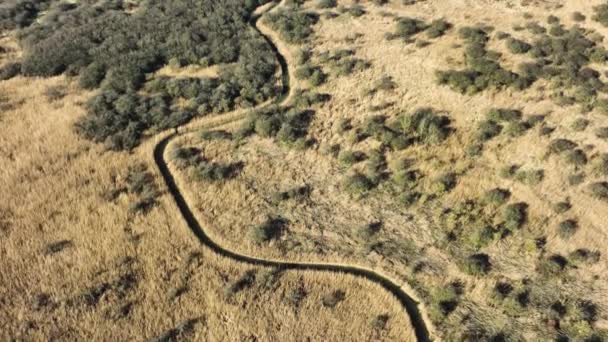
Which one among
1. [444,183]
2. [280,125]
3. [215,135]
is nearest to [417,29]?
[280,125]

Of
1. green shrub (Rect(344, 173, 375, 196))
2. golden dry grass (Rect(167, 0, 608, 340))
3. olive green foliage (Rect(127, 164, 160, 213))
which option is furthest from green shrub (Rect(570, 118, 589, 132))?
olive green foliage (Rect(127, 164, 160, 213))

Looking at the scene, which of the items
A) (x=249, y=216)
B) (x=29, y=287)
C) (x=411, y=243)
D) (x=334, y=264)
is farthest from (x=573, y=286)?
(x=29, y=287)

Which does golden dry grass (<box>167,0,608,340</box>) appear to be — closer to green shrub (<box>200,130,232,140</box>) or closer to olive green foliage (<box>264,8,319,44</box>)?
green shrub (<box>200,130,232,140</box>)

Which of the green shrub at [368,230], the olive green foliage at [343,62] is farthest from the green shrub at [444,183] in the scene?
the olive green foliage at [343,62]

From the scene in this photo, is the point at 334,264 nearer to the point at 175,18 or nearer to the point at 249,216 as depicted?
the point at 249,216

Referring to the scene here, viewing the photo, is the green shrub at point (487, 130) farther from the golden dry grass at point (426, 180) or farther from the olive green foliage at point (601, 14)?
the olive green foliage at point (601, 14)

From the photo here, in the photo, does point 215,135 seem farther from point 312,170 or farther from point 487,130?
point 487,130
